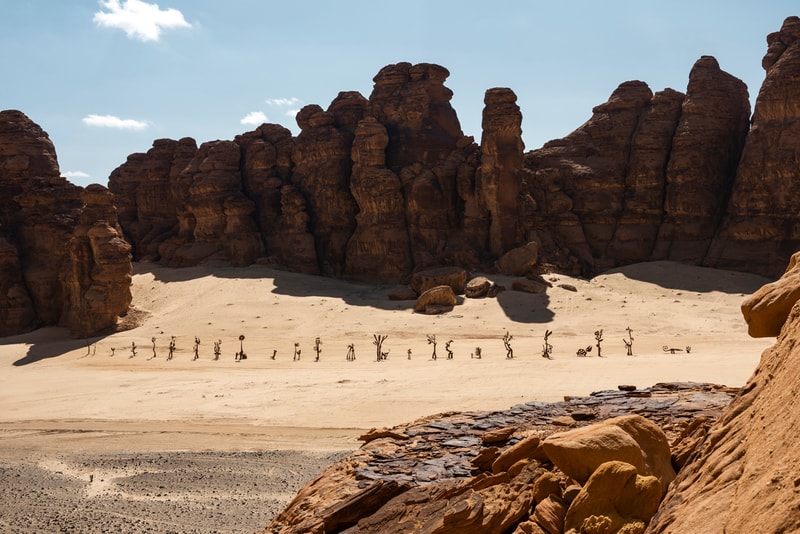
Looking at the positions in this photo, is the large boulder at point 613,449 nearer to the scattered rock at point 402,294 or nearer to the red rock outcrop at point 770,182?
the scattered rock at point 402,294

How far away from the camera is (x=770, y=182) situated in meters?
32.7

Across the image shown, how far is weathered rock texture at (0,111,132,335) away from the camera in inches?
1172

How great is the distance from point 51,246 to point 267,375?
18.1 meters

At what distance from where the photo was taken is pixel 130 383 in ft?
67.2

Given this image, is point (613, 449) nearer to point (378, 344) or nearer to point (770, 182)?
point (378, 344)

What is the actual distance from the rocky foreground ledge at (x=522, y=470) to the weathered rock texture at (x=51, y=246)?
78.4 ft

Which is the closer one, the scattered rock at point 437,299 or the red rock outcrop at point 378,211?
the scattered rock at point 437,299

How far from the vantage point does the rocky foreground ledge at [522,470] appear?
5.16 meters

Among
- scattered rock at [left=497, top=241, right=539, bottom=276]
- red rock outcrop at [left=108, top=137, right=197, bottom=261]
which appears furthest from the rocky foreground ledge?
red rock outcrop at [left=108, top=137, right=197, bottom=261]

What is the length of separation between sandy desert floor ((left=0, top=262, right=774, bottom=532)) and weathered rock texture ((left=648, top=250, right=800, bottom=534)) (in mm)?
6096

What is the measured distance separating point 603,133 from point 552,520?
3516 centimetres

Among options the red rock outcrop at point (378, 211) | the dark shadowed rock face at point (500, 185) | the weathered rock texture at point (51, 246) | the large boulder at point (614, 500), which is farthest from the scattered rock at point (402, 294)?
the large boulder at point (614, 500)

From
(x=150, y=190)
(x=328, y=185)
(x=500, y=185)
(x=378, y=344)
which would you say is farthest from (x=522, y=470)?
(x=150, y=190)

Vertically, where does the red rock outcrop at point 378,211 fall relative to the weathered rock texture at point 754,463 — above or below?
above
